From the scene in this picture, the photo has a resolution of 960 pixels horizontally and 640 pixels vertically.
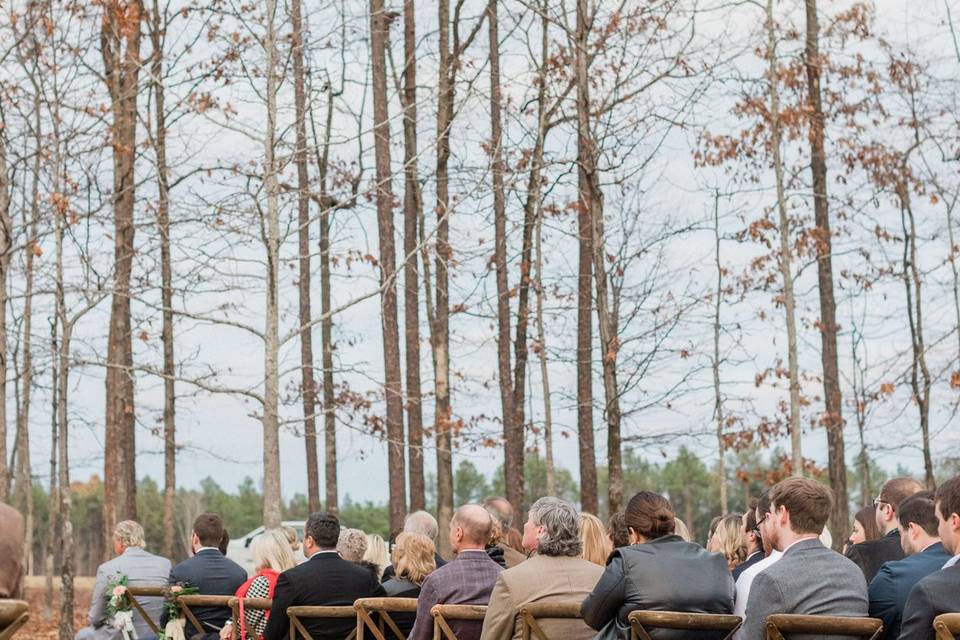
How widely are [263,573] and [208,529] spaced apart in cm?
116

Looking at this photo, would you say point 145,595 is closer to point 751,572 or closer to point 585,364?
point 751,572

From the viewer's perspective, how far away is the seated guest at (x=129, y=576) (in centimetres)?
911

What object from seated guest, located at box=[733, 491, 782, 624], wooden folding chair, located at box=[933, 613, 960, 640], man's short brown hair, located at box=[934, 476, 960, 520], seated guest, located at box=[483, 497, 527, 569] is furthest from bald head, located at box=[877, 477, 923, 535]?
wooden folding chair, located at box=[933, 613, 960, 640]

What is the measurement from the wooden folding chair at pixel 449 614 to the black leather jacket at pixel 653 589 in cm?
88

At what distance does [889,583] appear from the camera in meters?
5.02

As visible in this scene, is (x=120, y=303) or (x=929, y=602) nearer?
(x=929, y=602)

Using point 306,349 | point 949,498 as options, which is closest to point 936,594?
point 949,498

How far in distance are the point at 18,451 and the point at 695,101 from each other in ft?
74.1

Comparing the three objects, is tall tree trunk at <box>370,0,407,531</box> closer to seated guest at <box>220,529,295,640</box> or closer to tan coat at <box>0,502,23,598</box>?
seated guest at <box>220,529,295,640</box>

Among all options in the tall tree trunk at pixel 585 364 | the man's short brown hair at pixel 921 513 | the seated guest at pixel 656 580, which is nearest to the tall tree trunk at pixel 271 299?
the seated guest at pixel 656 580

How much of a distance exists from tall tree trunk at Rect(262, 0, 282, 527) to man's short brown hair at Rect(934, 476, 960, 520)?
9.09m

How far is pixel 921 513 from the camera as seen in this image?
207 inches

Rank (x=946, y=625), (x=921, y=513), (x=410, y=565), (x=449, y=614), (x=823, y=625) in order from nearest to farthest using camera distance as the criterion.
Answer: (x=946, y=625), (x=823, y=625), (x=921, y=513), (x=449, y=614), (x=410, y=565)

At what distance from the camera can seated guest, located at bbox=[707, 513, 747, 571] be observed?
24.0 feet
